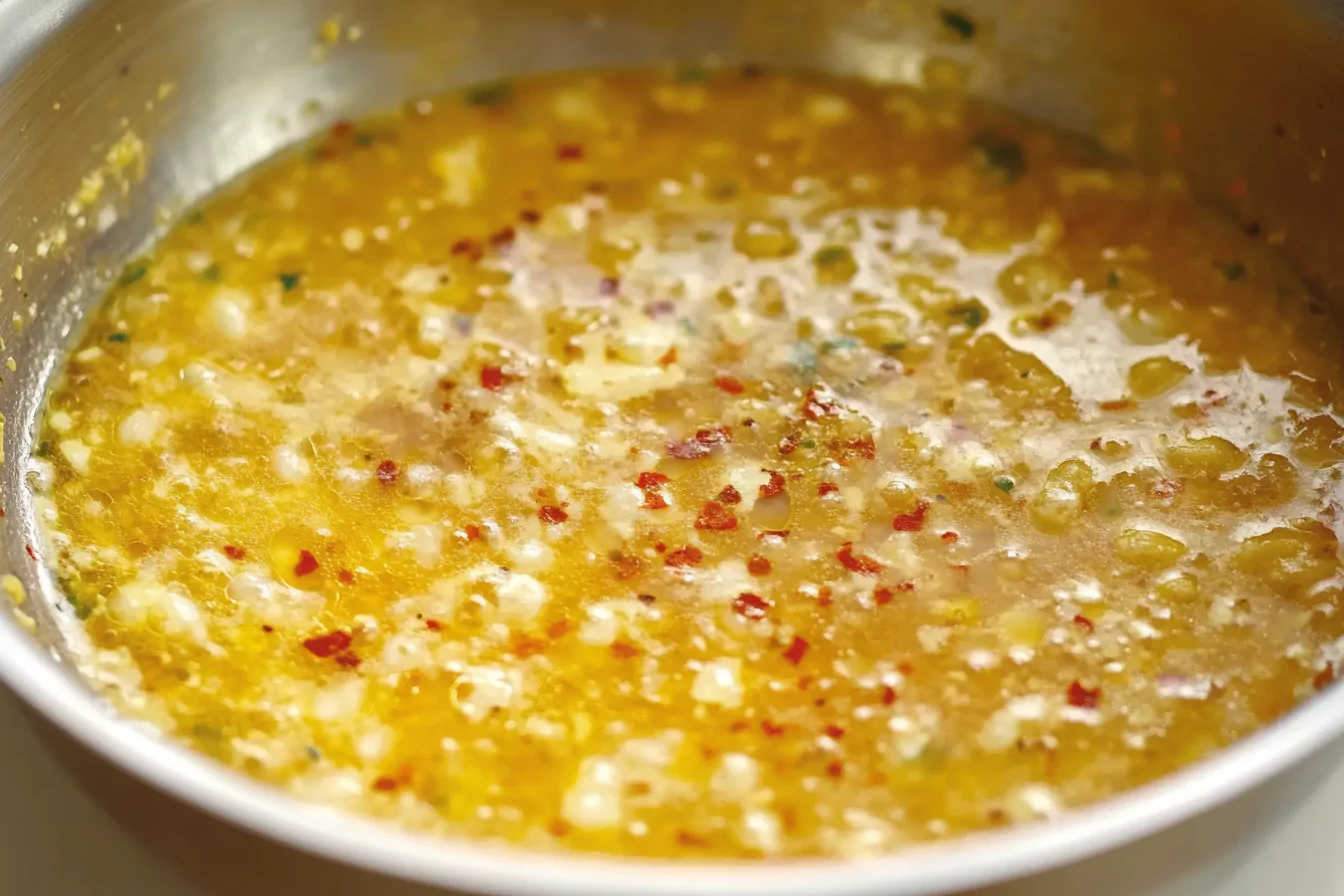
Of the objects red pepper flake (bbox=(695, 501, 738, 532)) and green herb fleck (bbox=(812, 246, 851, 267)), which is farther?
green herb fleck (bbox=(812, 246, 851, 267))

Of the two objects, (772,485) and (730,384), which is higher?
(730,384)

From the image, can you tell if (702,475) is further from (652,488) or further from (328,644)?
(328,644)

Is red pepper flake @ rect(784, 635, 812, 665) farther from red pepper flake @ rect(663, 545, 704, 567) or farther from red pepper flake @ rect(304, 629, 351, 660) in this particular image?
red pepper flake @ rect(304, 629, 351, 660)

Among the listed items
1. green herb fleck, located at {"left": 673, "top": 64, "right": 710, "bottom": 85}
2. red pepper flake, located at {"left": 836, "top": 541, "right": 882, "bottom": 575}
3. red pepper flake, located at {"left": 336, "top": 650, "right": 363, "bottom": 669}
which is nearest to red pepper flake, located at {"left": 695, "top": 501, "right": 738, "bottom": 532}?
red pepper flake, located at {"left": 836, "top": 541, "right": 882, "bottom": 575}

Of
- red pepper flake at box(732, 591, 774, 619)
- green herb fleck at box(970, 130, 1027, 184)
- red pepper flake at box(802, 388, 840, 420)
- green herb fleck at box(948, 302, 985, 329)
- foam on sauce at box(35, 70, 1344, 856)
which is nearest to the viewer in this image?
foam on sauce at box(35, 70, 1344, 856)

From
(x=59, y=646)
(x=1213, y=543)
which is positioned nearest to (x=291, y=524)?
(x=59, y=646)

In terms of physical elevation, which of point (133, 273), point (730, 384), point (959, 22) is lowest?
point (730, 384)

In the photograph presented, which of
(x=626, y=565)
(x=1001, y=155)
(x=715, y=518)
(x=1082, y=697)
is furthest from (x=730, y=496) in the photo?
(x=1001, y=155)
